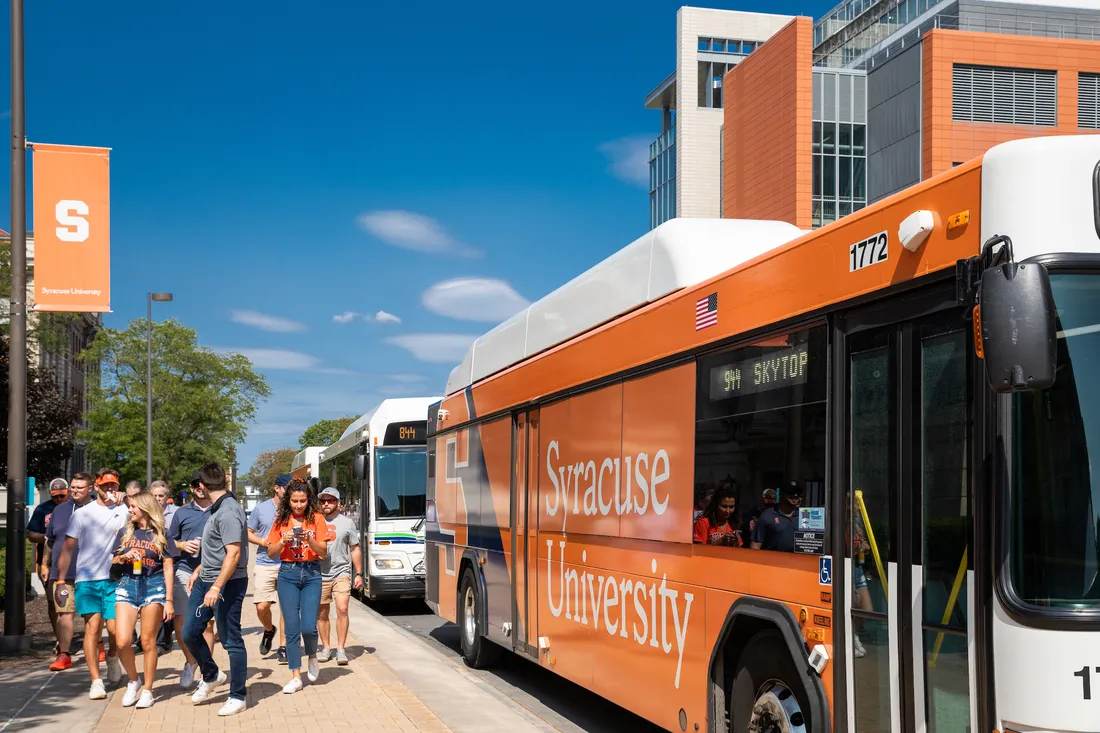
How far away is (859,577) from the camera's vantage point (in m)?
5.07

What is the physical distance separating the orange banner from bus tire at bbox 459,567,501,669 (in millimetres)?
5221

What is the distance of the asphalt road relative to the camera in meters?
9.38

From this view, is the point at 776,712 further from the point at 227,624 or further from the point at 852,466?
the point at 227,624

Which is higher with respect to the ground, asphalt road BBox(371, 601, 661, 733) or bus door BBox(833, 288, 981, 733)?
bus door BBox(833, 288, 981, 733)

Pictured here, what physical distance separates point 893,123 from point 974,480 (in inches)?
1758

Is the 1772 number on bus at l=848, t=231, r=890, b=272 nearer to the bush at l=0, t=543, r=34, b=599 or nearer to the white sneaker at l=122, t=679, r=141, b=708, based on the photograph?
the white sneaker at l=122, t=679, r=141, b=708

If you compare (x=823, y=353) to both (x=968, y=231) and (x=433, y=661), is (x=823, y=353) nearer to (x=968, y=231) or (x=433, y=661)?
(x=968, y=231)

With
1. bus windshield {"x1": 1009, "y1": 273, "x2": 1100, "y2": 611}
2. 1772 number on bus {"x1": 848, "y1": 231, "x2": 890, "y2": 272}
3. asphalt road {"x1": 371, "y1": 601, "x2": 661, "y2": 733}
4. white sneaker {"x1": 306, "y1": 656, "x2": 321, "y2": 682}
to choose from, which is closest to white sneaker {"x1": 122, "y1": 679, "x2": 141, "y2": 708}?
white sneaker {"x1": 306, "y1": 656, "x2": 321, "y2": 682}

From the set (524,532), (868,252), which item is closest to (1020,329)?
(868,252)

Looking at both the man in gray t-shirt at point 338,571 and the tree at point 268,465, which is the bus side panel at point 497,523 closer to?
the man in gray t-shirt at point 338,571

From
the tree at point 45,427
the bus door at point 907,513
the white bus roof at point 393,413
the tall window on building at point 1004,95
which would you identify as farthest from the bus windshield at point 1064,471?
the tall window on building at point 1004,95

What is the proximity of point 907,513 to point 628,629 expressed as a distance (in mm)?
3344

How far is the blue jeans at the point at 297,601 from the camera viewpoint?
33.1 ft

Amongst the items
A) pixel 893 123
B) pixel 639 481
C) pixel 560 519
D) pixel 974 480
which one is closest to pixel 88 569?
pixel 560 519
